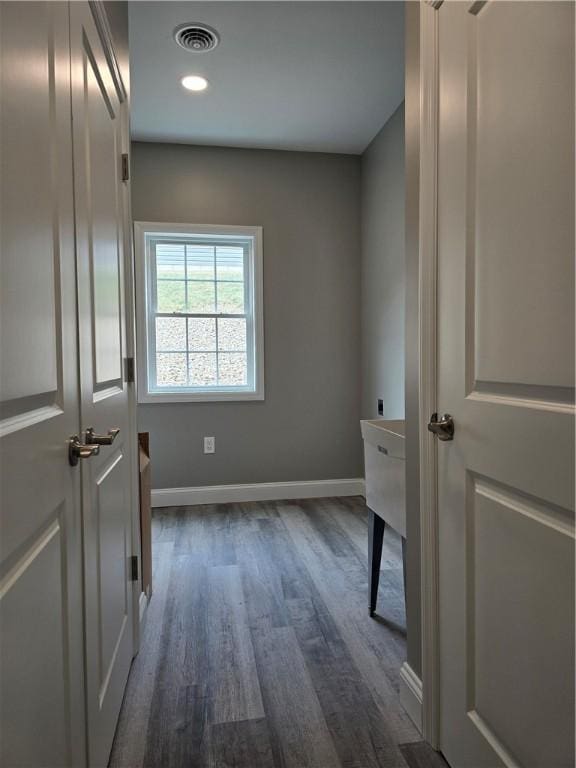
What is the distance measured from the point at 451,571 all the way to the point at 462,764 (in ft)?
1.54

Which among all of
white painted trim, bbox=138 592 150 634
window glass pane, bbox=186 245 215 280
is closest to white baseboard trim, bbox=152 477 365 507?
white painted trim, bbox=138 592 150 634

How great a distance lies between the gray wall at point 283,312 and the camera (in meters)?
3.54

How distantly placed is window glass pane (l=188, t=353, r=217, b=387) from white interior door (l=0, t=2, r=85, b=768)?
268 cm

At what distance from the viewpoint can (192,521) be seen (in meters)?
3.24

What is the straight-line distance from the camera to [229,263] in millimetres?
3693

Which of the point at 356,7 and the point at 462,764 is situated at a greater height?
the point at 356,7

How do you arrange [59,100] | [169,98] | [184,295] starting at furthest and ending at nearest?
[184,295], [169,98], [59,100]

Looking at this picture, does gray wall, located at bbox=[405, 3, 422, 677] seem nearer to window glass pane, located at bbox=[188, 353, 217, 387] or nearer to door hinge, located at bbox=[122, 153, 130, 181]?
door hinge, located at bbox=[122, 153, 130, 181]

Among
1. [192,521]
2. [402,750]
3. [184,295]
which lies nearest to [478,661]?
[402,750]

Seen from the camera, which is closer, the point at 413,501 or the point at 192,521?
the point at 413,501

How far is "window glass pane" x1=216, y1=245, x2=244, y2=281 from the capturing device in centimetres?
367

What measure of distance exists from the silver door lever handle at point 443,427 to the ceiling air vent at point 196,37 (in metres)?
2.26

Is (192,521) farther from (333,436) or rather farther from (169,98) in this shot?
(169,98)

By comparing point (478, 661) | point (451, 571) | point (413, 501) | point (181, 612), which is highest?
point (413, 501)
